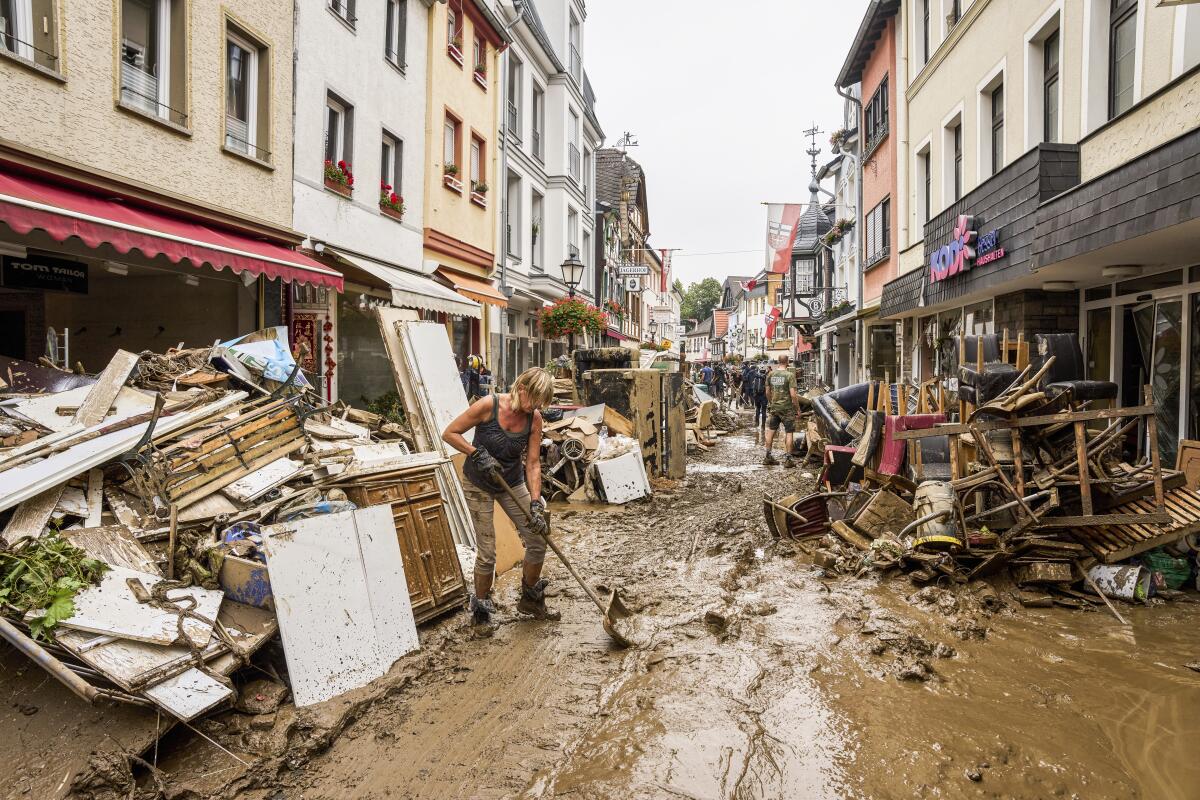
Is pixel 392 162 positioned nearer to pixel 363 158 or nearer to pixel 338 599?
pixel 363 158

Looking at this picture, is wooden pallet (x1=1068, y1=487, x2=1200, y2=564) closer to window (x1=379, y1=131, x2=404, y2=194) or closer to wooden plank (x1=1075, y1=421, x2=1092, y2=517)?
wooden plank (x1=1075, y1=421, x2=1092, y2=517)

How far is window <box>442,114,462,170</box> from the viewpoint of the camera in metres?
15.4

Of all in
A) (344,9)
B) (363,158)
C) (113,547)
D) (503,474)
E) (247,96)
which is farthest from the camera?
(363,158)

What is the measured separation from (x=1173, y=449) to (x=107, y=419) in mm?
10400

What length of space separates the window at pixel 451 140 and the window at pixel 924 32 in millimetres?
9816

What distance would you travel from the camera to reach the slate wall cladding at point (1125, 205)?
19.4ft

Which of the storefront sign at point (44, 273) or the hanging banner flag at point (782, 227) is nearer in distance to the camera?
the storefront sign at point (44, 273)

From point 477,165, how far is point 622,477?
35.6 feet

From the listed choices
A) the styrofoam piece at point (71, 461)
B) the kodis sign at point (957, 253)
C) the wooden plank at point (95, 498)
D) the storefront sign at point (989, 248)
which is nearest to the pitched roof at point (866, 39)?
the kodis sign at point (957, 253)

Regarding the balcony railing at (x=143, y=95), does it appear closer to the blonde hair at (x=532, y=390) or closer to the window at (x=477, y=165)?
the blonde hair at (x=532, y=390)

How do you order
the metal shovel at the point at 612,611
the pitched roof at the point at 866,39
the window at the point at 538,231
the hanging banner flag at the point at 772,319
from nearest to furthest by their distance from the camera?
the metal shovel at the point at 612,611, the pitched roof at the point at 866,39, the window at the point at 538,231, the hanging banner flag at the point at 772,319

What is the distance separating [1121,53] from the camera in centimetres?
791

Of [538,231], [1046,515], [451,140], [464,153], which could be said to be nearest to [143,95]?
[451,140]

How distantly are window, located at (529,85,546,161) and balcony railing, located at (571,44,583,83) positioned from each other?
8.47 ft
